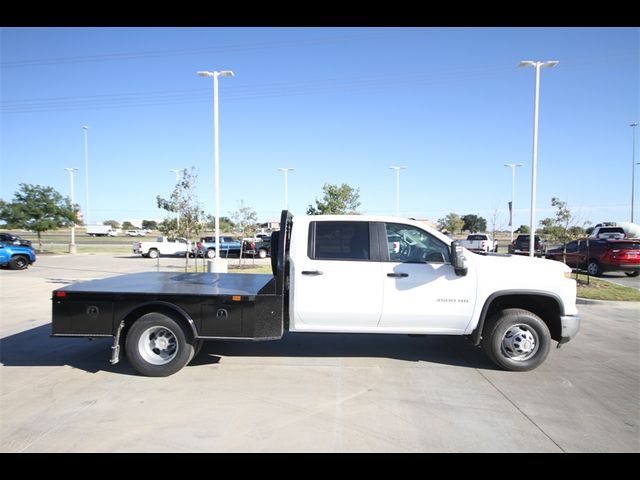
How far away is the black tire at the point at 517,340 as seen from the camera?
5617 mm

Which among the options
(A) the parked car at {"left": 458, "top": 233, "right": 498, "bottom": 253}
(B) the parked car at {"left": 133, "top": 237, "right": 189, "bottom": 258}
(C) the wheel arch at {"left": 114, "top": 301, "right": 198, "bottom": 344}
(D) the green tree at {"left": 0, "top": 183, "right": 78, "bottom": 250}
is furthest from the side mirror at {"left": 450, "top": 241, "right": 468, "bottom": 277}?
(D) the green tree at {"left": 0, "top": 183, "right": 78, "bottom": 250}

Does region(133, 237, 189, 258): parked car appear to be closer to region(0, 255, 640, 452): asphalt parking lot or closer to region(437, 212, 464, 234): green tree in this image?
region(0, 255, 640, 452): asphalt parking lot

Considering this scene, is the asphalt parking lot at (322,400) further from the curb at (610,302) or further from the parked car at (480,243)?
the parked car at (480,243)

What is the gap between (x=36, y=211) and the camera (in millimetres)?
29312

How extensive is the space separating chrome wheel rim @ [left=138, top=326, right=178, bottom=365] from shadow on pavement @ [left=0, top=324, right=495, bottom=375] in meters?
0.42

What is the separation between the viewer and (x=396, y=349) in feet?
22.2

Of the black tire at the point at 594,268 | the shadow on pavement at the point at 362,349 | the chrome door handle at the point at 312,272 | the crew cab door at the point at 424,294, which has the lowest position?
the shadow on pavement at the point at 362,349

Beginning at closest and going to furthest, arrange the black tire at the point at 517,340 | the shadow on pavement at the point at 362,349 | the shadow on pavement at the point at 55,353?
the black tire at the point at 517,340 < the shadow on pavement at the point at 55,353 < the shadow on pavement at the point at 362,349

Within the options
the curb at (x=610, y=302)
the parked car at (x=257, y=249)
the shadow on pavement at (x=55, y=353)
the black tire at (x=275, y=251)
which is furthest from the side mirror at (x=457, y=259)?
the parked car at (x=257, y=249)

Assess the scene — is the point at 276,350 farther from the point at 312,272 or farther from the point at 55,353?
the point at 55,353

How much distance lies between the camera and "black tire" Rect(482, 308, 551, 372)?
18.4ft

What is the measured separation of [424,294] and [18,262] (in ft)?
68.5

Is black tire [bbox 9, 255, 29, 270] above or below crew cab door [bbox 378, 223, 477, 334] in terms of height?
below

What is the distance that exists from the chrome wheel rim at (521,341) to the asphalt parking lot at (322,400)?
0.90 ft
